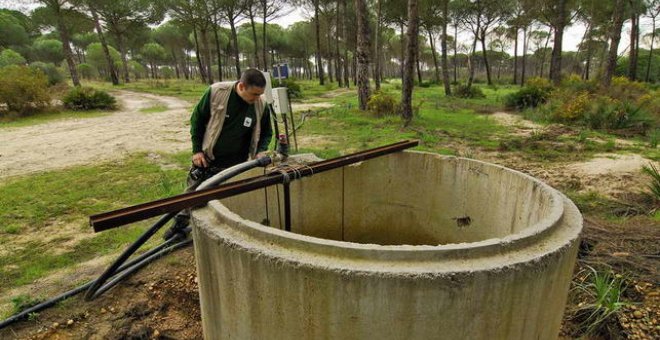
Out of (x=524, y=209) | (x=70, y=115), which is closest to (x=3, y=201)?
(x=524, y=209)

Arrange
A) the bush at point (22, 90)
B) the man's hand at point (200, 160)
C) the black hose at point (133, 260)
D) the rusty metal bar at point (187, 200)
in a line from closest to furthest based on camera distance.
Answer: the rusty metal bar at point (187, 200)
the black hose at point (133, 260)
the man's hand at point (200, 160)
the bush at point (22, 90)

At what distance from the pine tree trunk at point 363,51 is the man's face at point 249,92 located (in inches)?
360

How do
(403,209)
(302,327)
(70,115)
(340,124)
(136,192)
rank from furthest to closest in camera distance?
(70,115), (340,124), (136,192), (403,209), (302,327)

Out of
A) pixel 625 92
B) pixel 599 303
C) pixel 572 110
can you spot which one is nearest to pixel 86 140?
pixel 599 303

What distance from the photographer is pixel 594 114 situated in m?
9.85

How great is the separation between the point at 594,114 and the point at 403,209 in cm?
838

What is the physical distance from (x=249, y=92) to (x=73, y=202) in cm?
369

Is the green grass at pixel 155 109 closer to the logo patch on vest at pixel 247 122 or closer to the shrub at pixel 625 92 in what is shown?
the logo patch on vest at pixel 247 122

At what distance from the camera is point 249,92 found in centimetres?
312

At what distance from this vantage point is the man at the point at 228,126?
3197 mm

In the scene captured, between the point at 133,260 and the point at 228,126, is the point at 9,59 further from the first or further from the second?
the point at 228,126

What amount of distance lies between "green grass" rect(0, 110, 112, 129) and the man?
36.4 ft

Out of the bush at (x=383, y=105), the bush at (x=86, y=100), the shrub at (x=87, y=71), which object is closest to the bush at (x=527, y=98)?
the bush at (x=383, y=105)

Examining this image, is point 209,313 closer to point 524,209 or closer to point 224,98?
point 224,98
